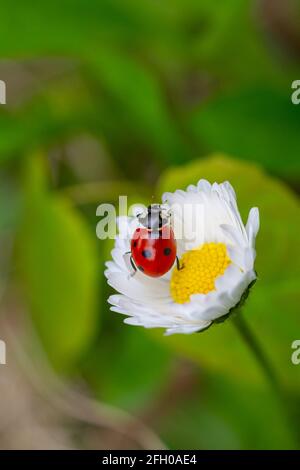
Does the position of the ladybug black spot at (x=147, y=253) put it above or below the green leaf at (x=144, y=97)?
below

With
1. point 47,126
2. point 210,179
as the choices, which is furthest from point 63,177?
point 210,179

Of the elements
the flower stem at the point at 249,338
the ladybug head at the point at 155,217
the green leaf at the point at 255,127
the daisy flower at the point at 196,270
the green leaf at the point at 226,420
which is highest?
the green leaf at the point at 255,127

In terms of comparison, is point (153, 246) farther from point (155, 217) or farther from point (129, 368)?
point (129, 368)

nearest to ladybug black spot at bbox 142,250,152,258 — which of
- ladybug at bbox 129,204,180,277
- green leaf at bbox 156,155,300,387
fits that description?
ladybug at bbox 129,204,180,277

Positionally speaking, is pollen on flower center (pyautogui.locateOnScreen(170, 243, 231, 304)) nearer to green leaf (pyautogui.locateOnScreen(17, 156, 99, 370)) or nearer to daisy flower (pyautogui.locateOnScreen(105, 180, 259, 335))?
daisy flower (pyautogui.locateOnScreen(105, 180, 259, 335))

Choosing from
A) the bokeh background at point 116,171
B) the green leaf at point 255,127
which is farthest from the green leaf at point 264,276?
the green leaf at point 255,127

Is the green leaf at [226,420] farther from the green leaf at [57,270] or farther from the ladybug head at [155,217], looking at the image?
the ladybug head at [155,217]

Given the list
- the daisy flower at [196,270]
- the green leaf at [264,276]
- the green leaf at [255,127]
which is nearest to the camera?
the daisy flower at [196,270]
